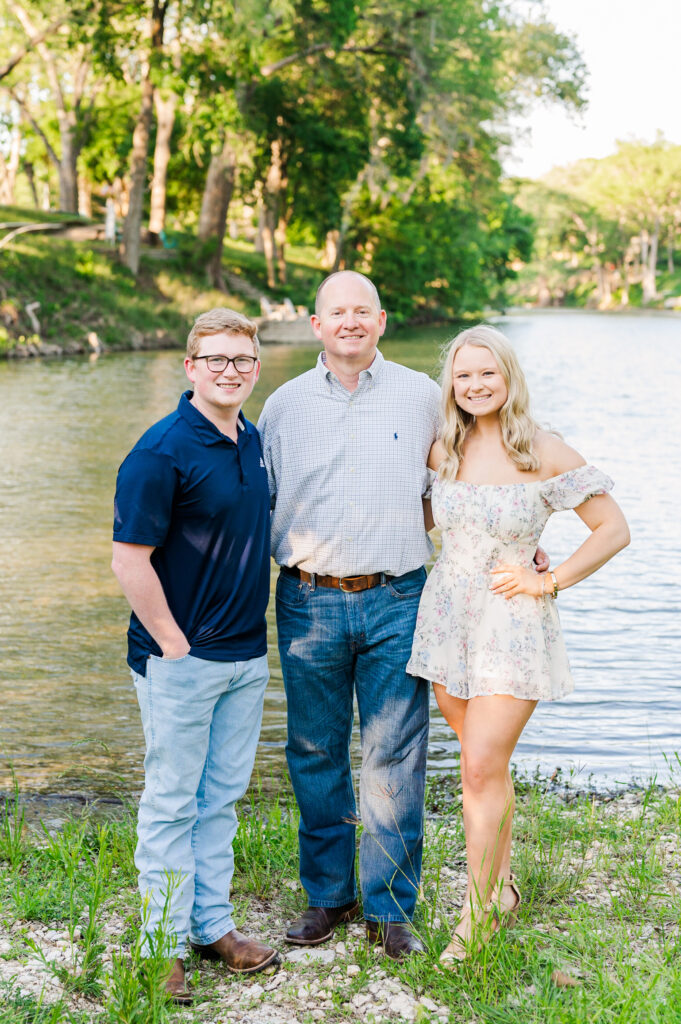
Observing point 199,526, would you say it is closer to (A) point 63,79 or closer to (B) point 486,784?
(B) point 486,784

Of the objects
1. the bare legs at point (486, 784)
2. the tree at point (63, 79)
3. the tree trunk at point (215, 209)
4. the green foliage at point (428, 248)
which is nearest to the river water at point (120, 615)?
the bare legs at point (486, 784)

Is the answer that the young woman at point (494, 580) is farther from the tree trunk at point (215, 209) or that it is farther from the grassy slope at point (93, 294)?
the tree trunk at point (215, 209)

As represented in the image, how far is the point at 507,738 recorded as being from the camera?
11.5 ft

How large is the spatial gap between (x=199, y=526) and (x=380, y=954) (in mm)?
1554

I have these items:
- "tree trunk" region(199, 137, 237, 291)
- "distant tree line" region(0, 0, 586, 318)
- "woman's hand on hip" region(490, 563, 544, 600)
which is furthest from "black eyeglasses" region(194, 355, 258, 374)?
"tree trunk" region(199, 137, 237, 291)

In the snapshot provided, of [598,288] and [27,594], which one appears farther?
[598,288]

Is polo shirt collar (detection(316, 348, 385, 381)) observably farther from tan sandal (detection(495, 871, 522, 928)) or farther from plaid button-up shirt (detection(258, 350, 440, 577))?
tan sandal (detection(495, 871, 522, 928))

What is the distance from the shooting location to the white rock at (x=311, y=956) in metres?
3.58

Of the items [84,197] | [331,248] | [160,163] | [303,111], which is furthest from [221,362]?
[84,197]

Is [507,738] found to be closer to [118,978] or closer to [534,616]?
[534,616]

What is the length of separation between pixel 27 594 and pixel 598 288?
350ft

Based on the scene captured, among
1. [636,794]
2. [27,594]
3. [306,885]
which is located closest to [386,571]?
[306,885]

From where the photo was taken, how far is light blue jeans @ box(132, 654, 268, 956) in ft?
10.9

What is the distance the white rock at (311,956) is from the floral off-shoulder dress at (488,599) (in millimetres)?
976
